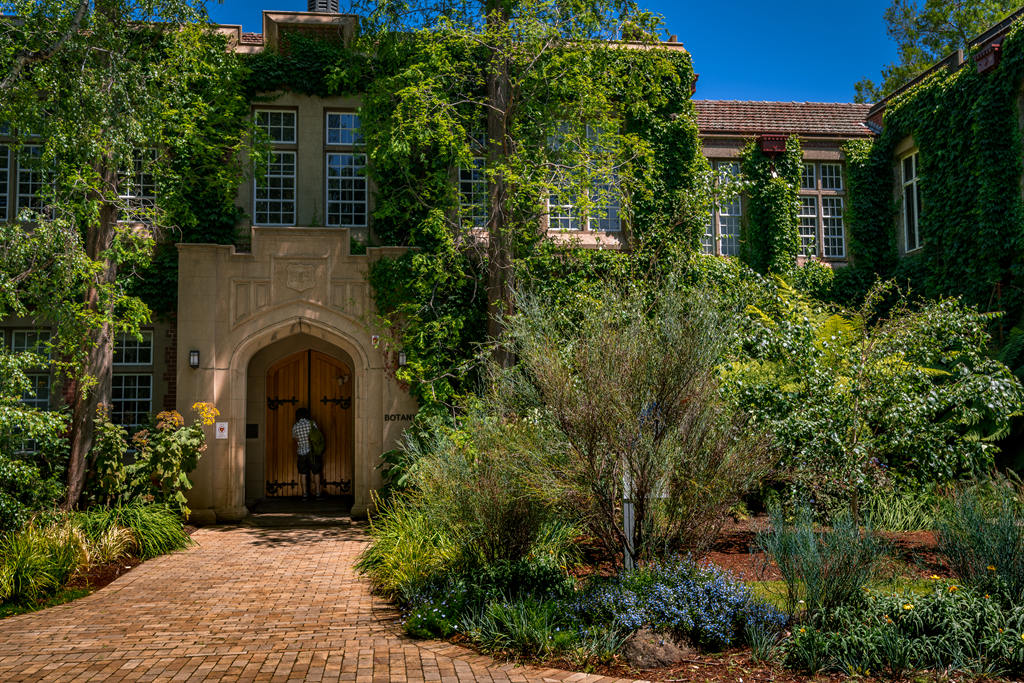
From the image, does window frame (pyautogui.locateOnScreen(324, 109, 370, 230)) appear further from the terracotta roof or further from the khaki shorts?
the terracotta roof

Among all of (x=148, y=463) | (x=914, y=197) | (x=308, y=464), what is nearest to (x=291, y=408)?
(x=308, y=464)

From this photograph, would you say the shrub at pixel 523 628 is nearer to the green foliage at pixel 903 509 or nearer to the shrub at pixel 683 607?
the shrub at pixel 683 607

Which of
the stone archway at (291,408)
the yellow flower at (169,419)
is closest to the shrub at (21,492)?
the yellow flower at (169,419)

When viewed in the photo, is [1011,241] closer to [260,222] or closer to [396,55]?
[396,55]

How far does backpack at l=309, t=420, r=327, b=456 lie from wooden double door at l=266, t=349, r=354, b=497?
429 millimetres

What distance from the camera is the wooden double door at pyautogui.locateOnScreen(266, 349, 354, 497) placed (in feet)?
51.4

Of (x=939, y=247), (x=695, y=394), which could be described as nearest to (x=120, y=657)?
(x=695, y=394)

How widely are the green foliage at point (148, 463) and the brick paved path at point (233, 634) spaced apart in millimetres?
1514

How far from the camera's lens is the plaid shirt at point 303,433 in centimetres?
1507

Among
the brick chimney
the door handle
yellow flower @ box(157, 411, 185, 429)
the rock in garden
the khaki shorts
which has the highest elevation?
the brick chimney

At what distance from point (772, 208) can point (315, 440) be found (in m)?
11.0

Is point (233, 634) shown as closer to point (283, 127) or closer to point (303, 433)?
point (303, 433)

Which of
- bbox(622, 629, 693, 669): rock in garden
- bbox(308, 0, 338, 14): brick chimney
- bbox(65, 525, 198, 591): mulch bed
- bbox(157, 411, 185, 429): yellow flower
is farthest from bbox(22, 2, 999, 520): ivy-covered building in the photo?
bbox(622, 629, 693, 669): rock in garden

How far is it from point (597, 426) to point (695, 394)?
3.07 feet
